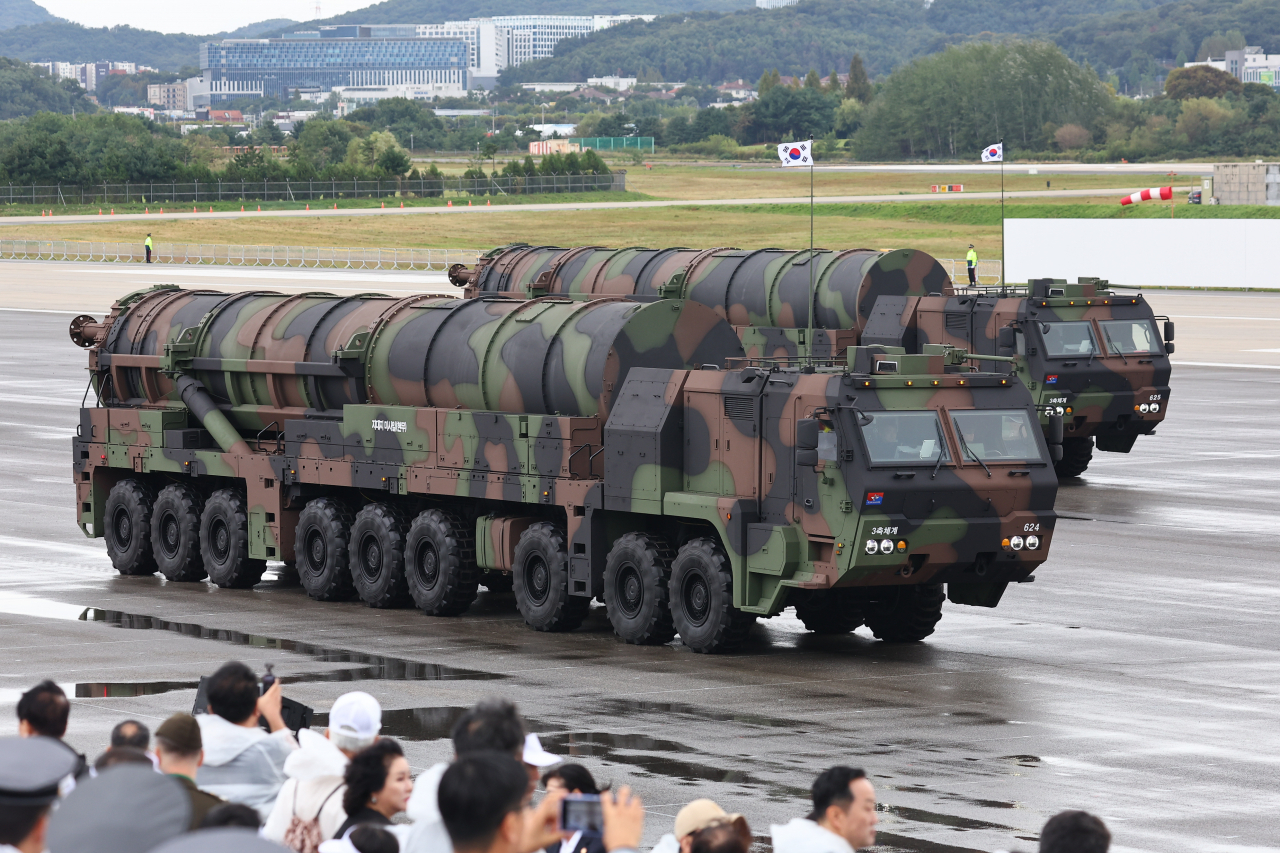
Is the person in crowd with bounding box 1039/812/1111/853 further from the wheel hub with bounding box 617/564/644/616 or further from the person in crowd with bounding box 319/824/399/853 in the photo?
the wheel hub with bounding box 617/564/644/616

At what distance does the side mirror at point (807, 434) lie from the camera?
1661 centimetres

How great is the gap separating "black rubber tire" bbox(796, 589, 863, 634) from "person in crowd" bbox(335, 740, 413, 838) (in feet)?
35.8

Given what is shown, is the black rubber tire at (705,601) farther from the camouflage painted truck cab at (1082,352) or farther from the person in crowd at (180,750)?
the camouflage painted truck cab at (1082,352)

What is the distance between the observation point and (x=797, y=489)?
17.1m

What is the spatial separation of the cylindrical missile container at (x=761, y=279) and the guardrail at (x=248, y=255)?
140ft

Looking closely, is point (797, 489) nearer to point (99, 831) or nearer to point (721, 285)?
point (99, 831)

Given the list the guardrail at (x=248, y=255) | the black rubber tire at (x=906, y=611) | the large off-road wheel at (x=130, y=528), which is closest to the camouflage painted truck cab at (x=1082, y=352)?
the black rubber tire at (x=906, y=611)

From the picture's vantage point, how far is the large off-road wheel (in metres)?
23.3

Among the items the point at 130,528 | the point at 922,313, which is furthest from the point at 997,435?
the point at 922,313

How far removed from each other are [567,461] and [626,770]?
5.85 meters

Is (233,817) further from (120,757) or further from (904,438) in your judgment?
(904,438)

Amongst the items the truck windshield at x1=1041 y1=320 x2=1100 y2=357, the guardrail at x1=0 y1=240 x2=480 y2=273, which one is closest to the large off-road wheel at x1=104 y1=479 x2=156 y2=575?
the truck windshield at x1=1041 y1=320 x2=1100 y2=357

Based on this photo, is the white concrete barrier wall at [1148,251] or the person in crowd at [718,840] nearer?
the person in crowd at [718,840]

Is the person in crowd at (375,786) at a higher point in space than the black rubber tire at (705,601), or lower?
higher
